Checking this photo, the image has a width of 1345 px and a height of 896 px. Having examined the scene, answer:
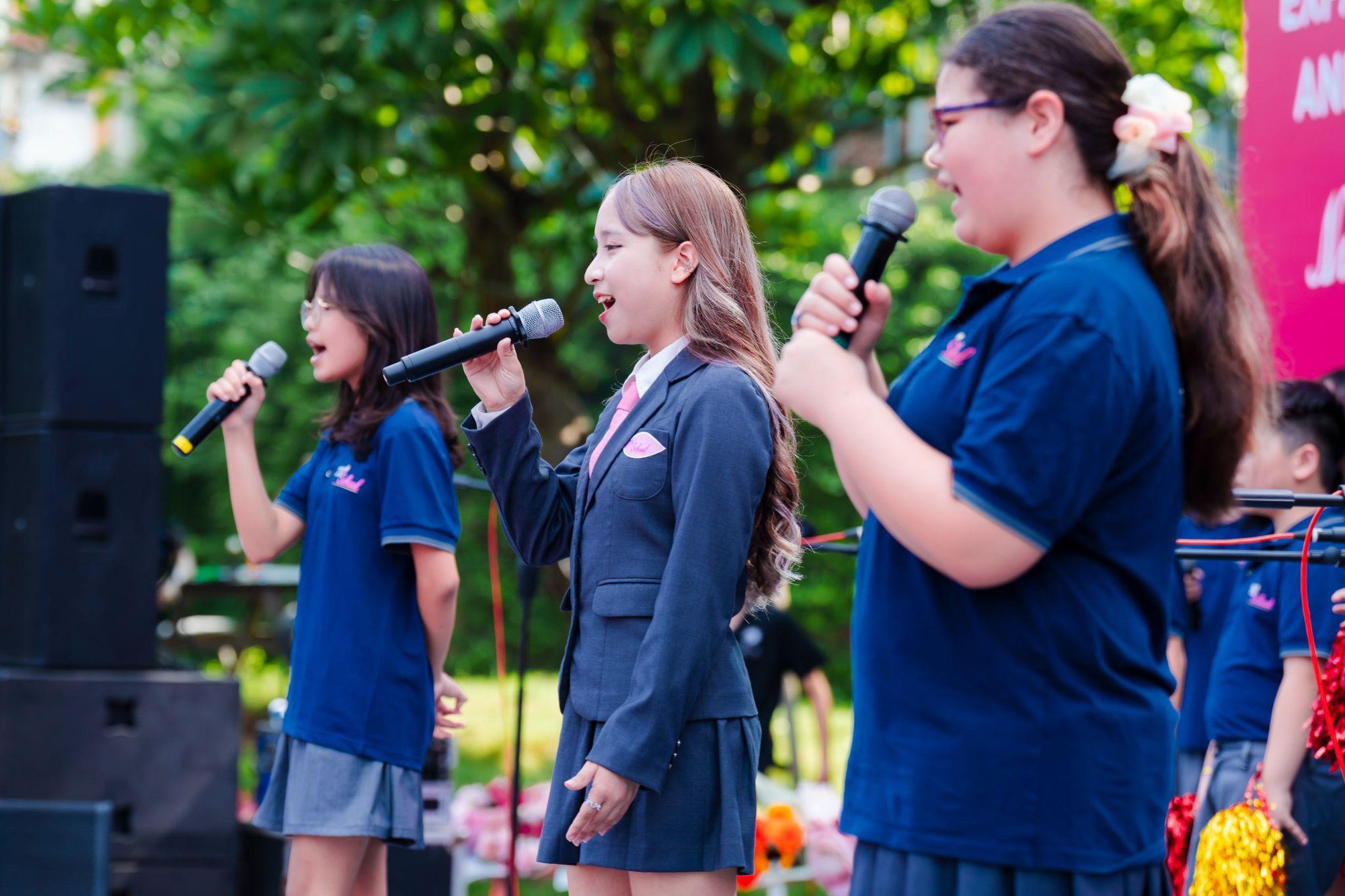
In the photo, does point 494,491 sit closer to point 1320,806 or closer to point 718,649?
point 718,649

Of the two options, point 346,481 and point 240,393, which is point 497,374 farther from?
point 240,393

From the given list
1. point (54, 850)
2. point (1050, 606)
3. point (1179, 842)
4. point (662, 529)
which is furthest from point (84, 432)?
point (1050, 606)

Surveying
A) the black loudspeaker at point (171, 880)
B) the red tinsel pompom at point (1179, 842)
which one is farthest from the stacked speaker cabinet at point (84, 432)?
the red tinsel pompom at point (1179, 842)

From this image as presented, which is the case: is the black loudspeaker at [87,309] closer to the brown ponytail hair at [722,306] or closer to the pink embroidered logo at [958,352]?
the brown ponytail hair at [722,306]

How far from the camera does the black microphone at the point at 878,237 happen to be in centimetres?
139

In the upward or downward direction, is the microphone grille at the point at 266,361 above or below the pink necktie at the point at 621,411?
above

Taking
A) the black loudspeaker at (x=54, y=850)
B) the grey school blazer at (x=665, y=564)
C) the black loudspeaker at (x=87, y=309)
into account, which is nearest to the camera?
the grey school blazer at (x=665, y=564)

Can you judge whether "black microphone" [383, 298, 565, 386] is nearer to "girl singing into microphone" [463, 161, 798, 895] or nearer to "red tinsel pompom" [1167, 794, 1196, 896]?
"girl singing into microphone" [463, 161, 798, 895]

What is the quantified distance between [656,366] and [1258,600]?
5.09 ft

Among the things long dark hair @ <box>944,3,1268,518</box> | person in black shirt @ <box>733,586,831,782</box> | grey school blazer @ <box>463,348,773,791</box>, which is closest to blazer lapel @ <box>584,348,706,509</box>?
grey school blazer @ <box>463,348,773,791</box>

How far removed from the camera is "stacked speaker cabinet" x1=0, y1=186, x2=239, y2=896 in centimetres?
391

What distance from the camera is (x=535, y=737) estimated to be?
826 centimetres

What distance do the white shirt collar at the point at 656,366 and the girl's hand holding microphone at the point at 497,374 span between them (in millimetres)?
176

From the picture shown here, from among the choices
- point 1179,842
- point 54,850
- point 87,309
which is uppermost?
point 87,309
